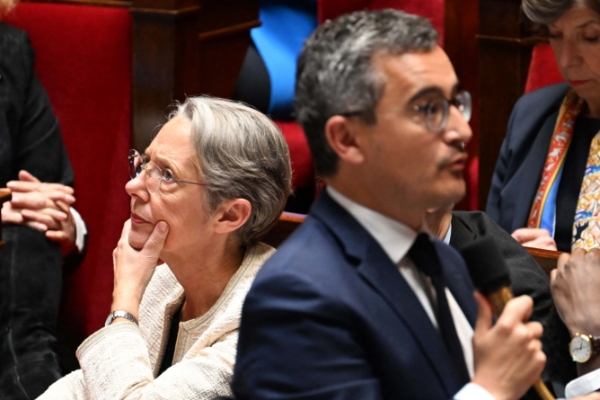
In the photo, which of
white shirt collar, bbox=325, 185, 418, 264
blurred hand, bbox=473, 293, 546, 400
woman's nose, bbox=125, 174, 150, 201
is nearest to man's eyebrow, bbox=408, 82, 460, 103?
white shirt collar, bbox=325, 185, 418, 264

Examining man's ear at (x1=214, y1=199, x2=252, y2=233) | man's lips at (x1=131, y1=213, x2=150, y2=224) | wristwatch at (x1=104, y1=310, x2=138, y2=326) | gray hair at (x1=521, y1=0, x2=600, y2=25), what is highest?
gray hair at (x1=521, y1=0, x2=600, y2=25)

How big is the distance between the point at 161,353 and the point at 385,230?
2.37 feet

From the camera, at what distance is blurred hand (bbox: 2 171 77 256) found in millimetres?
2273

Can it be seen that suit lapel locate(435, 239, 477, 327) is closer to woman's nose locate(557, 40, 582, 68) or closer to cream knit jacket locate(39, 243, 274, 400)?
cream knit jacket locate(39, 243, 274, 400)

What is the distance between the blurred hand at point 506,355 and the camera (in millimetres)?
965

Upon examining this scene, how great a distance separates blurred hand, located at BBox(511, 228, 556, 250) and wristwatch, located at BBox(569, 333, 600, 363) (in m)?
0.61

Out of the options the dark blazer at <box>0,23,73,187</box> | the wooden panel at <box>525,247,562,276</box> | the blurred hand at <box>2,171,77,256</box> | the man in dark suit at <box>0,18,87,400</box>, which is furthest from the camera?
the dark blazer at <box>0,23,73,187</box>

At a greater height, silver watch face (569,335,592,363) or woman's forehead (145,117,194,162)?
woman's forehead (145,117,194,162)

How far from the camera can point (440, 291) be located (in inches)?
41.4

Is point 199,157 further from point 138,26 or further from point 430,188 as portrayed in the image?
point 138,26

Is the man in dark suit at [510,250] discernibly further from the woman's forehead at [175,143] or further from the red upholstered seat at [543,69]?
the red upholstered seat at [543,69]

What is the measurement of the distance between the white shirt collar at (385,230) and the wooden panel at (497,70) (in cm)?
162

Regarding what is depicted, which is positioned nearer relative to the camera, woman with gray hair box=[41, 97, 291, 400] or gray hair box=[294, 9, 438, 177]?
gray hair box=[294, 9, 438, 177]

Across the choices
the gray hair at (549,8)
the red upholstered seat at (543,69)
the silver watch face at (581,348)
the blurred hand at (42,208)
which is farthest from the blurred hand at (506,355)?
the red upholstered seat at (543,69)
